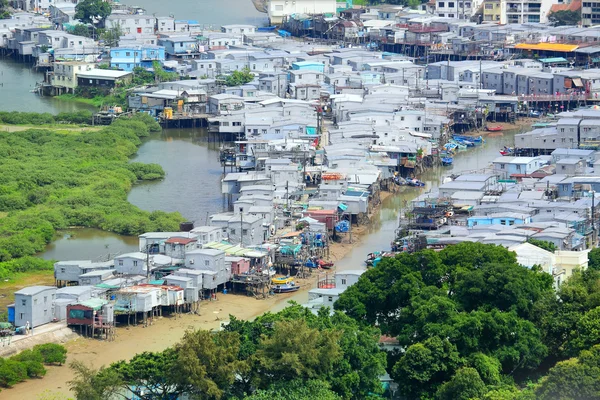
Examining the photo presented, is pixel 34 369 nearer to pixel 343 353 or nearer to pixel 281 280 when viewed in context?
pixel 343 353

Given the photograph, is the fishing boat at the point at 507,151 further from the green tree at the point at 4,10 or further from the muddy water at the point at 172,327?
the green tree at the point at 4,10

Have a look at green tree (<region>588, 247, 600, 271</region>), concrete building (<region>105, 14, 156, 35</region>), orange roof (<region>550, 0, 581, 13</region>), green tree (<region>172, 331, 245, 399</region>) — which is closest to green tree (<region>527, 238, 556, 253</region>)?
green tree (<region>588, 247, 600, 271</region>)

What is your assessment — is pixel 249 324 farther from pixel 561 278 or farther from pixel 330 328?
pixel 561 278

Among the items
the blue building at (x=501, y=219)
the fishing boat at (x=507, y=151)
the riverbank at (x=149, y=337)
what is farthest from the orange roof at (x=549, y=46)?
the riverbank at (x=149, y=337)

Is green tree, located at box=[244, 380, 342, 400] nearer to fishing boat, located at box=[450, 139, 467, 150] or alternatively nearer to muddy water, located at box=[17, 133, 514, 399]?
muddy water, located at box=[17, 133, 514, 399]

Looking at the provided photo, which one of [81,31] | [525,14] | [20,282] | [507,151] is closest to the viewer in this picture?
[20,282]

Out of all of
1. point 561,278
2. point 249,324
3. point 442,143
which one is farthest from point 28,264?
point 442,143

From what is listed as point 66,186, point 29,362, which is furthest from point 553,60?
point 29,362
